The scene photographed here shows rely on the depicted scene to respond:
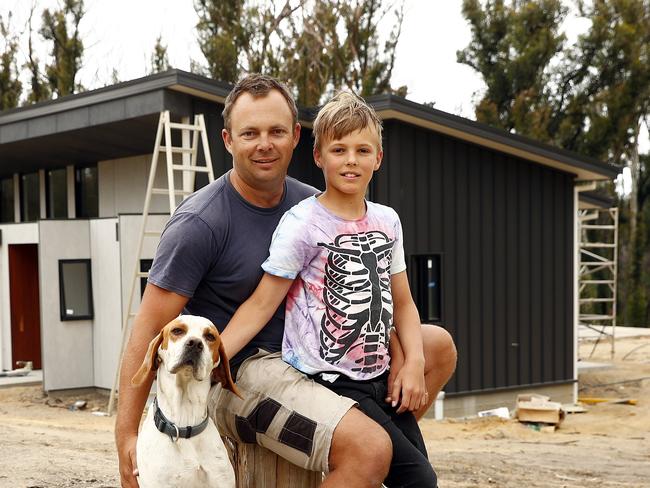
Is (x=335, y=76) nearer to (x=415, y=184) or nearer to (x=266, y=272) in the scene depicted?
(x=415, y=184)

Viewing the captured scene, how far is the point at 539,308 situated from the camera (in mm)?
13773

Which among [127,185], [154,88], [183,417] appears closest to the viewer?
[183,417]

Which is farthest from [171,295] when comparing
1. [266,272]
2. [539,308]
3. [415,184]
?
[539,308]

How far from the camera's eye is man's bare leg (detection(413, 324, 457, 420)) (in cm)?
381

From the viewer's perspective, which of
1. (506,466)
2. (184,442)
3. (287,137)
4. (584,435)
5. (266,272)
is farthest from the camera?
(584,435)

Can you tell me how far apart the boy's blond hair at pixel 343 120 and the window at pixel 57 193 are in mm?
12828

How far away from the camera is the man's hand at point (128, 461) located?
10.6 feet

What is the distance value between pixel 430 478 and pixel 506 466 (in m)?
5.69

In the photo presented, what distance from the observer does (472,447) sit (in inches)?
405

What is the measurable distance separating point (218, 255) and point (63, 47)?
27.3 meters

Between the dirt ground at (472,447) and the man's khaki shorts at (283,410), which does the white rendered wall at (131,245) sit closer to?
the dirt ground at (472,447)

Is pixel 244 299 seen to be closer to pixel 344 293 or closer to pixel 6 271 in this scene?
pixel 344 293

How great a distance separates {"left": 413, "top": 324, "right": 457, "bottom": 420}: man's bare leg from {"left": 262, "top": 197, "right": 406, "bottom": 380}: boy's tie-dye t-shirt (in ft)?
1.22

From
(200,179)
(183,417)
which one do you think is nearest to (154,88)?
(200,179)
